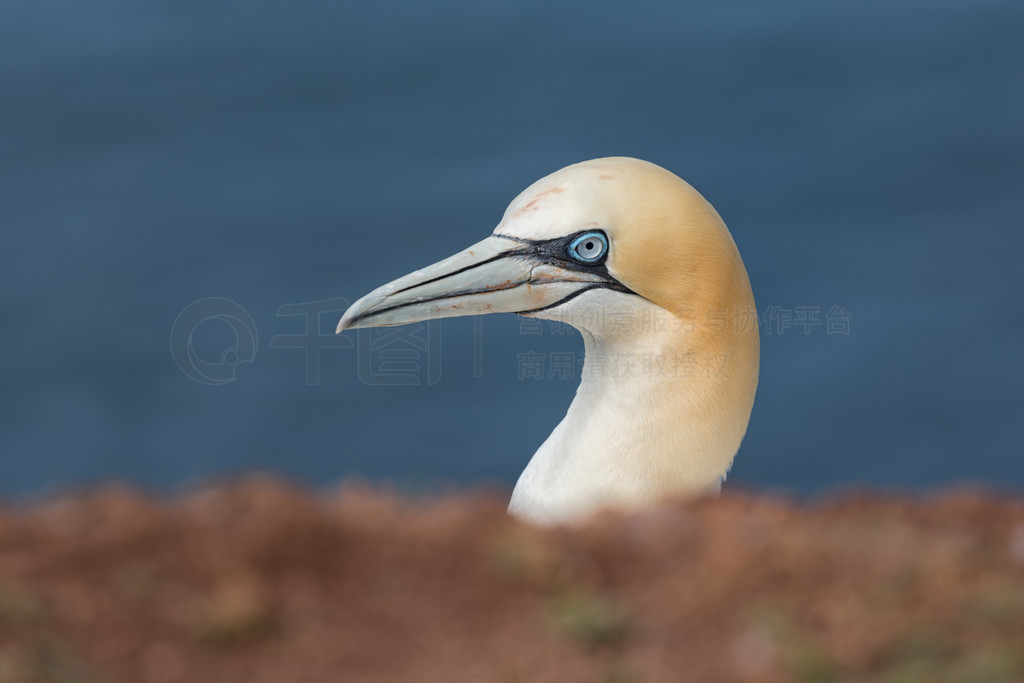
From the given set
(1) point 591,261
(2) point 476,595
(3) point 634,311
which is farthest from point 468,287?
(2) point 476,595

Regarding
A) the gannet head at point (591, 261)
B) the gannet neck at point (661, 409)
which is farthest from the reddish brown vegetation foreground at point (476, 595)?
the gannet head at point (591, 261)

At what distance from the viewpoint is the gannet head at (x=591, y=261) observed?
6.97m

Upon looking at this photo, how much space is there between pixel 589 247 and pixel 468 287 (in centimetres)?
71

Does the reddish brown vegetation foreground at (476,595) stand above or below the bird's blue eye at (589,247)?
below

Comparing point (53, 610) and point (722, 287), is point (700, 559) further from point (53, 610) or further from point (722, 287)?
point (722, 287)

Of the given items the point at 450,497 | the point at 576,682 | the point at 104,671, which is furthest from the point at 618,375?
the point at 104,671

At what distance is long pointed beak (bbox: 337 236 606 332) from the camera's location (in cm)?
729

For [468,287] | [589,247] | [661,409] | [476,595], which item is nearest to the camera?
[476,595]

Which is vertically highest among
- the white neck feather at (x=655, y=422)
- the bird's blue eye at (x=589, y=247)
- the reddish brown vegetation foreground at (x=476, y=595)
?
the bird's blue eye at (x=589, y=247)

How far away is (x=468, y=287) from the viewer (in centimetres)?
734

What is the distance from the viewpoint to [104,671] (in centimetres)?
388

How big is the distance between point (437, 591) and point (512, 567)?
0.26 m

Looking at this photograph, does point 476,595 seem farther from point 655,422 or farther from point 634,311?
point 634,311

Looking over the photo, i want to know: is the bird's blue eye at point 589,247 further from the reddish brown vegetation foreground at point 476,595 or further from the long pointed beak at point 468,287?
the reddish brown vegetation foreground at point 476,595
